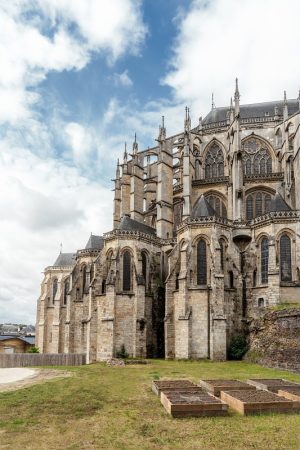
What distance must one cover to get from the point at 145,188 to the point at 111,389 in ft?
118

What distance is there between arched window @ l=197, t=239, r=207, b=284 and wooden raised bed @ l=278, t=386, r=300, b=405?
20029 mm

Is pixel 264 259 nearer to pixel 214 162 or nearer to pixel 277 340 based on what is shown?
pixel 277 340

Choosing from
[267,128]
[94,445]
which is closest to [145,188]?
[267,128]

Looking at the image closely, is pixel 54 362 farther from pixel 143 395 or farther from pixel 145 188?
pixel 145 188

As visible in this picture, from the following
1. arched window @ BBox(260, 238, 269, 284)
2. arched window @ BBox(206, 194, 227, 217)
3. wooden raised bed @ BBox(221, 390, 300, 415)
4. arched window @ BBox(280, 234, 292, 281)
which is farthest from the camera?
arched window @ BBox(206, 194, 227, 217)

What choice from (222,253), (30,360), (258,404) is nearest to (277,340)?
(222,253)

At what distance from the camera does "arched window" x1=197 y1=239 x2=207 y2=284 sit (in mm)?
36531

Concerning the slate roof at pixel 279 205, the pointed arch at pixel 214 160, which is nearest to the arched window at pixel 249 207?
the pointed arch at pixel 214 160

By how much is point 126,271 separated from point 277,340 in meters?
15.0

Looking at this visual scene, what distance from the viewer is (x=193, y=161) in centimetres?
4697

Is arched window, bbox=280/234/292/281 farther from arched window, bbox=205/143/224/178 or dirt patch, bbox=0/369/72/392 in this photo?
dirt patch, bbox=0/369/72/392

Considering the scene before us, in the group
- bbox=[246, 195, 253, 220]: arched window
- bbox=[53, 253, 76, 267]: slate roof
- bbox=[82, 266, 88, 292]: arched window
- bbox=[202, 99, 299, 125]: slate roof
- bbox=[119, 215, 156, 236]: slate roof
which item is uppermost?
bbox=[202, 99, 299, 125]: slate roof

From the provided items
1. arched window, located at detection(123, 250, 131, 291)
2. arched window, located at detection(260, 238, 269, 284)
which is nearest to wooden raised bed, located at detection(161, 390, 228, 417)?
arched window, located at detection(260, 238, 269, 284)

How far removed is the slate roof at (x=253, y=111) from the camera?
5172 centimetres
